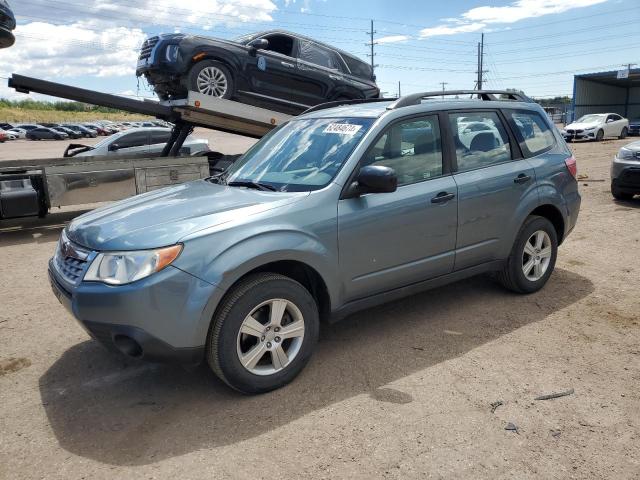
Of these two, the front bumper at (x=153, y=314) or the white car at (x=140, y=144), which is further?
the white car at (x=140, y=144)

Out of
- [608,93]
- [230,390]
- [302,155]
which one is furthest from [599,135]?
[230,390]

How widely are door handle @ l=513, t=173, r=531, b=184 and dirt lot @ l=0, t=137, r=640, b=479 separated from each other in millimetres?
1068

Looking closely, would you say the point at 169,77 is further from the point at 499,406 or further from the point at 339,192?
the point at 499,406

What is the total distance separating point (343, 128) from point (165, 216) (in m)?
1.47

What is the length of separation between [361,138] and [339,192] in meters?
0.48

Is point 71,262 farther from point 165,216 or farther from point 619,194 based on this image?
point 619,194

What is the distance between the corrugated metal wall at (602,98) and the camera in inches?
1571

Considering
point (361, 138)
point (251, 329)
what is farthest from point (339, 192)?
point (251, 329)

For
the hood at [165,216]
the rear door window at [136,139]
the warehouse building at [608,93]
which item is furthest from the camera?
the warehouse building at [608,93]

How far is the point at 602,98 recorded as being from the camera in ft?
142

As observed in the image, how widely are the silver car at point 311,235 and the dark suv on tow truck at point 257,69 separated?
195 inches

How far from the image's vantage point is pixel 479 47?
6294 cm

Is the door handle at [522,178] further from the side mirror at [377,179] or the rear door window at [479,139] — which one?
the side mirror at [377,179]

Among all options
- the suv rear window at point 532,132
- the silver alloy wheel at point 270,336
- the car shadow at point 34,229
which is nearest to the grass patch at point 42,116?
the car shadow at point 34,229
